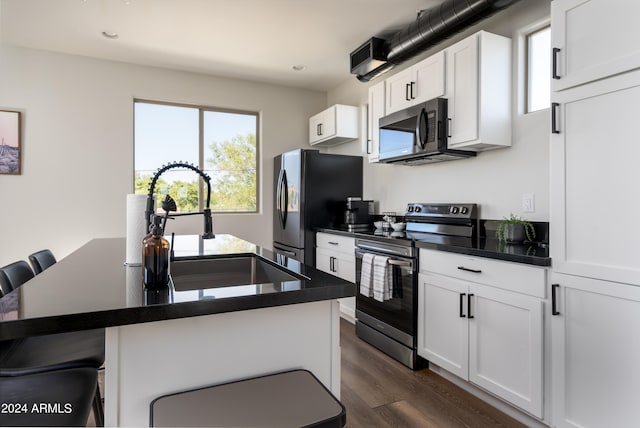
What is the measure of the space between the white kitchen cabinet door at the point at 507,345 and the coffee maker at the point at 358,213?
1.90 metres

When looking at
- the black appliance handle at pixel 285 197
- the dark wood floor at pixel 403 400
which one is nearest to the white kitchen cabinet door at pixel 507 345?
the dark wood floor at pixel 403 400

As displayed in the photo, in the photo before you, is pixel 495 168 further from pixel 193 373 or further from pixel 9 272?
pixel 9 272

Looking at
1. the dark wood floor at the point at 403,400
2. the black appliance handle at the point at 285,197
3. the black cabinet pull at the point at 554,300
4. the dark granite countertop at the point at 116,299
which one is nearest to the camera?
the dark granite countertop at the point at 116,299

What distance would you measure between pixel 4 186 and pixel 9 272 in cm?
263

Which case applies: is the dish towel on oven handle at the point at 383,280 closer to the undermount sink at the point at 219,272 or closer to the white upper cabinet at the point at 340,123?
the undermount sink at the point at 219,272

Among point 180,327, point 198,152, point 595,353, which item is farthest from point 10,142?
point 595,353

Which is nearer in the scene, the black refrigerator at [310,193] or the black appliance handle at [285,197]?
the black refrigerator at [310,193]

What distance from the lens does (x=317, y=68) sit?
13.9 ft

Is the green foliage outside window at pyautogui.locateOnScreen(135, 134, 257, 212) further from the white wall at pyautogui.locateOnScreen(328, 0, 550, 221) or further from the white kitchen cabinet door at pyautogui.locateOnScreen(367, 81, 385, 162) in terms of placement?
the white wall at pyautogui.locateOnScreen(328, 0, 550, 221)

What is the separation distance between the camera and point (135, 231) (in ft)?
4.84

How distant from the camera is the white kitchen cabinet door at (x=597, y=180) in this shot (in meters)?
1.50

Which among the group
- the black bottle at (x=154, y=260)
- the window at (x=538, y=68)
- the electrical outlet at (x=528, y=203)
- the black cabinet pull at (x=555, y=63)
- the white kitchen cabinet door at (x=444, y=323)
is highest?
the window at (x=538, y=68)

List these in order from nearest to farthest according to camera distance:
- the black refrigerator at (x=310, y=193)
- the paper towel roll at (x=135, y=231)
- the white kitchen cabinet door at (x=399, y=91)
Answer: the paper towel roll at (x=135, y=231)
the white kitchen cabinet door at (x=399, y=91)
the black refrigerator at (x=310, y=193)

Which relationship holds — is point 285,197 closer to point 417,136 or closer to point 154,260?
point 417,136
